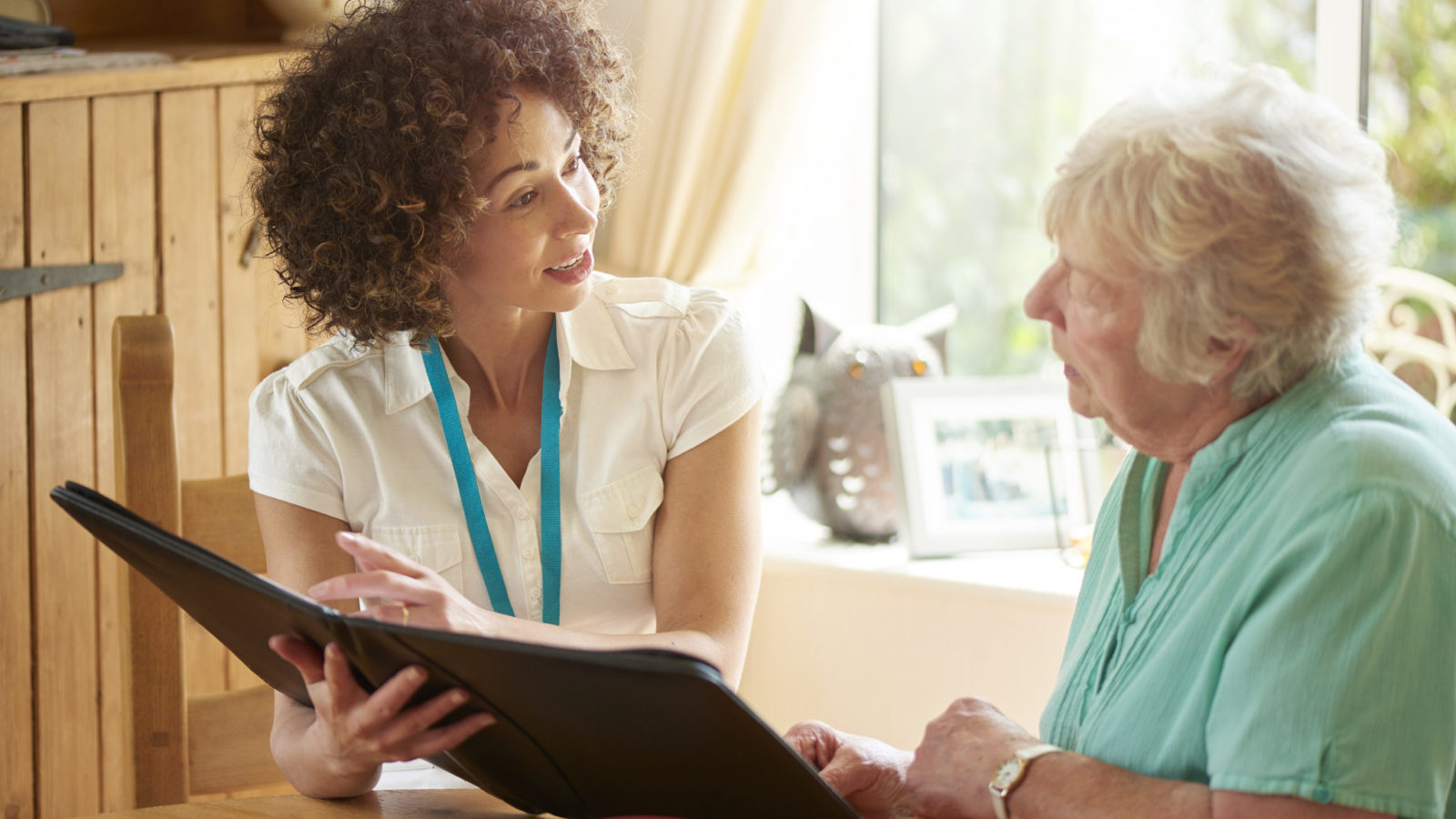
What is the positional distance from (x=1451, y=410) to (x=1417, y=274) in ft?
Result: 0.84

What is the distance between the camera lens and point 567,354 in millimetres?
1560

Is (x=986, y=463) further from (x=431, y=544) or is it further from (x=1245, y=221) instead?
(x=1245, y=221)

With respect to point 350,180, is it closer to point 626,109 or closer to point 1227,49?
point 626,109

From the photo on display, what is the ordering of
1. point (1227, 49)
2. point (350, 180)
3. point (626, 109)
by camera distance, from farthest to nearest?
point (1227, 49) → point (626, 109) → point (350, 180)

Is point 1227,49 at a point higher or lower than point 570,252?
higher

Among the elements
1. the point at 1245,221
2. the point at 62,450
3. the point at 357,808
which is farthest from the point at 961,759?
the point at 62,450

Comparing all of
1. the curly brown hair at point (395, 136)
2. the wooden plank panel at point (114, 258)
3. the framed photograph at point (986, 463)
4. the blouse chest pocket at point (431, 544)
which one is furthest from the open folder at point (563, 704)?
the framed photograph at point (986, 463)

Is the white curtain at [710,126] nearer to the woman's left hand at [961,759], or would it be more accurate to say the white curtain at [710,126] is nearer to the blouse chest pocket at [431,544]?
the blouse chest pocket at [431,544]

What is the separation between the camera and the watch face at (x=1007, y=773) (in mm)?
965

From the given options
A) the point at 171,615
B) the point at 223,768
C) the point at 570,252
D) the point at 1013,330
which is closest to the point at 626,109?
the point at 570,252

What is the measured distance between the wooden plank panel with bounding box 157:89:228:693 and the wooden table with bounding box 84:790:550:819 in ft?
3.58

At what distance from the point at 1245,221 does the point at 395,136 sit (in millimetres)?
926

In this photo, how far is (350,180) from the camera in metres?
1.44

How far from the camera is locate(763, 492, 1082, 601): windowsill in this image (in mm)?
2258
